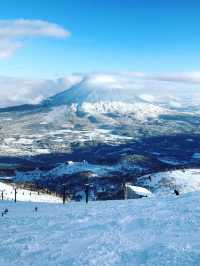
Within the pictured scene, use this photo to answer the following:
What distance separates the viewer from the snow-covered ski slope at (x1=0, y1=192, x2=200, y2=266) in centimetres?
2617

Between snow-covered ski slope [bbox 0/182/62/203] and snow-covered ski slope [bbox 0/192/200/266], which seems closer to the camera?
snow-covered ski slope [bbox 0/192/200/266]

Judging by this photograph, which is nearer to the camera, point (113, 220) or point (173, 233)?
point (173, 233)

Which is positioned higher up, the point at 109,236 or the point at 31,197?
the point at 31,197

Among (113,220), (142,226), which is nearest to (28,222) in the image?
(113,220)

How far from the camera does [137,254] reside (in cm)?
2652

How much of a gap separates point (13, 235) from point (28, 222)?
17.9ft

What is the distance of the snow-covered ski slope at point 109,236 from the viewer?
26.2 meters

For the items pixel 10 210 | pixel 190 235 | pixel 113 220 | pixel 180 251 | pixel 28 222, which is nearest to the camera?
pixel 180 251

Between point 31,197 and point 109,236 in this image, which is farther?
point 31,197

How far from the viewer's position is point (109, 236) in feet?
103

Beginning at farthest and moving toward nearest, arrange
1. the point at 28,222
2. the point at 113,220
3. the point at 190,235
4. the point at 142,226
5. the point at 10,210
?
the point at 10,210, the point at 28,222, the point at 113,220, the point at 142,226, the point at 190,235

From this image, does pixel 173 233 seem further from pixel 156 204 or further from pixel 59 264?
pixel 156 204

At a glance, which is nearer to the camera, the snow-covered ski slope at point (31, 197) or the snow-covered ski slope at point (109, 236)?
the snow-covered ski slope at point (109, 236)

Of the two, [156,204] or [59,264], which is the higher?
[156,204]
